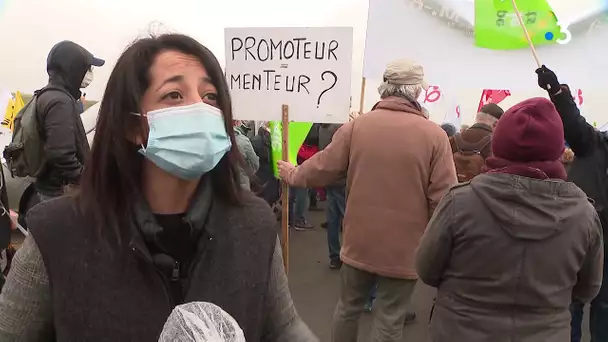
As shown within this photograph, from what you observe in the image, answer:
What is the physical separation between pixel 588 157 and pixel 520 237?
3.86ft

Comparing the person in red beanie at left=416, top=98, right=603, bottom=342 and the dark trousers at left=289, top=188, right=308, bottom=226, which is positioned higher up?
the person in red beanie at left=416, top=98, right=603, bottom=342

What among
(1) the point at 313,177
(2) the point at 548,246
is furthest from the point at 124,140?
(1) the point at 313,177

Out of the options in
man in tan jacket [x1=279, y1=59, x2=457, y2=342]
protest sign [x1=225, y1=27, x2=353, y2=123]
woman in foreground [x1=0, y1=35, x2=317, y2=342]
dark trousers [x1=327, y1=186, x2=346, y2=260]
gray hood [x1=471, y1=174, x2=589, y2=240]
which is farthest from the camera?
dark trousers [x1=327, y1=186, x2=346, y2=260]

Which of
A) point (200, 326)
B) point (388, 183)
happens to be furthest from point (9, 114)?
point (200, 326)

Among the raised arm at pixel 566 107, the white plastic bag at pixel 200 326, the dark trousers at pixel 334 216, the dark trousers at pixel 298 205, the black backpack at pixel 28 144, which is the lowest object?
the dark trousers at pixel 298 205

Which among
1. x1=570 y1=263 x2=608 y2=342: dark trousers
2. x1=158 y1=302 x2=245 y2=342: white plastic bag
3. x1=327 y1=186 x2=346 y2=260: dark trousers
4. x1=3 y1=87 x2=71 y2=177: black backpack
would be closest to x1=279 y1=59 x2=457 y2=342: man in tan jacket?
x1=570 y1=263 x2=608 y2=342: dark trousers

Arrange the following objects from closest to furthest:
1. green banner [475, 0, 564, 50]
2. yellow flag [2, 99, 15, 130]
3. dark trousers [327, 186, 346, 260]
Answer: green banner [475, 0, 564, 50], dark trousers [327, 186, 346, 260], yellow flag [2, 99, 15, 130]

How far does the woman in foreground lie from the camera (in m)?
0.94

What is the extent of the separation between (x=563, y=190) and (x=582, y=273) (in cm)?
Result: 35

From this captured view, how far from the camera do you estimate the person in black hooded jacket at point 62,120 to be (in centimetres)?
281

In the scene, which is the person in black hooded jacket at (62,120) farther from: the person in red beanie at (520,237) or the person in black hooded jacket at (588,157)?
the person in black hooded jacket at (588,157)

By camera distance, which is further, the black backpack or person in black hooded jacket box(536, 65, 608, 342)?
the black backpack

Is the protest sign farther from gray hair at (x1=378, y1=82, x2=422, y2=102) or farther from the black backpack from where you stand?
the black backpack

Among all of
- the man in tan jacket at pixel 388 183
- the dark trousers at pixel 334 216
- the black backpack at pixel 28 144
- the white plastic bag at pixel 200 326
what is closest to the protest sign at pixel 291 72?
the man in tan jacket at pixel 388 183
